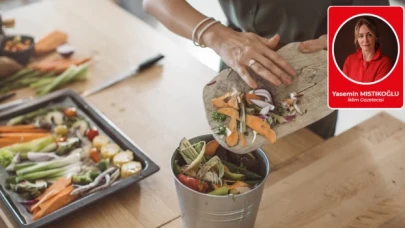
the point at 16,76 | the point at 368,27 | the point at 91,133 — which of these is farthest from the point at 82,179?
the point at 368,27

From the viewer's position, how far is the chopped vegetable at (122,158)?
1.13 metres

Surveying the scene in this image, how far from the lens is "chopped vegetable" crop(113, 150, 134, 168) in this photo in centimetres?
113

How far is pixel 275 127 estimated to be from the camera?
91 centimetres

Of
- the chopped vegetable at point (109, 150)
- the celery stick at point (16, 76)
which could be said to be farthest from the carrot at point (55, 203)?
the celery stick at point (16, 76)

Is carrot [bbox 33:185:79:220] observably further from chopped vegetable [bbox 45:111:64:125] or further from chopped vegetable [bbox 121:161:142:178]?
chopped vegetable [bbox 45:111:64:125]

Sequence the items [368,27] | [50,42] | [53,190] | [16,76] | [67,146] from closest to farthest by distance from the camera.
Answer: [368,27] < [53,190] < [67,146] < [16,76] < [50,42]

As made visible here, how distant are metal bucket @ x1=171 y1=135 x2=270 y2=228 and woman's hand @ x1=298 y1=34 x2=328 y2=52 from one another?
19 centimetres

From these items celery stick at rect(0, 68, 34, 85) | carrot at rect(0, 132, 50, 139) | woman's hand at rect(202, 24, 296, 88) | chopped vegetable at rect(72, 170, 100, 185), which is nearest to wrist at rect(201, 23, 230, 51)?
woman's hand at rect(202, 24, 296, 88)

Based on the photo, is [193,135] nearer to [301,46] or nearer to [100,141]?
[100,141]

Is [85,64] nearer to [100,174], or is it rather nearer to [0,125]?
[0,125]

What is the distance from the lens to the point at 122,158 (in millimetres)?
1134

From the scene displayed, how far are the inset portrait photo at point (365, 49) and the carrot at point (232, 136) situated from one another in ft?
0.57

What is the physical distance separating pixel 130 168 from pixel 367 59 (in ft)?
1.60

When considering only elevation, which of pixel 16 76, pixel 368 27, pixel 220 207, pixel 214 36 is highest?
pixel 368 27
